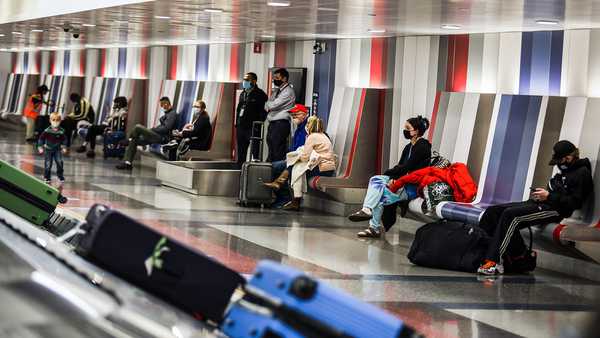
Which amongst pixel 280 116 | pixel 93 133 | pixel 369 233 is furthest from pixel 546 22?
pixel 93 133

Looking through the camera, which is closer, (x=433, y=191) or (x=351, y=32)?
(x=433, y=191)

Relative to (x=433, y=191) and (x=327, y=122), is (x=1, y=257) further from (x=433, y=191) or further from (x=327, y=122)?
(x=327, y=122)

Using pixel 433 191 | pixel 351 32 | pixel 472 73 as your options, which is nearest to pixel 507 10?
pixel 433 191

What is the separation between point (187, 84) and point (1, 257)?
724 inches

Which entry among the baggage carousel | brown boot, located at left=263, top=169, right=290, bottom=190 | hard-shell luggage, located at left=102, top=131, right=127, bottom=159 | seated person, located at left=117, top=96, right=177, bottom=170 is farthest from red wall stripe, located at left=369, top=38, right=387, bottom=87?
hard-shell luggage, located at left=102, top=131, right=127, bottom=159

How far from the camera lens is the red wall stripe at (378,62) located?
16.6m

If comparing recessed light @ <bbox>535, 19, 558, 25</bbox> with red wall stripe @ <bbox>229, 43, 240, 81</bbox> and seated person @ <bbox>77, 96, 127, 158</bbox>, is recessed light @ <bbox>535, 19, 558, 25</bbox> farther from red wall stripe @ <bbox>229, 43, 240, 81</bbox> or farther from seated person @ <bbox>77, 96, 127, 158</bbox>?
seated person @ <bbox>77, 96, 127, 158</bbox>

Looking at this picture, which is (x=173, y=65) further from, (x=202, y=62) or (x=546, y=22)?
(x=546, y=22)

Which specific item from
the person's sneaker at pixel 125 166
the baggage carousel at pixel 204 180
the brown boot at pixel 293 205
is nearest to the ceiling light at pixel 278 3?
the brown boot at pixel 293 205

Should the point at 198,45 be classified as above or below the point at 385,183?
above

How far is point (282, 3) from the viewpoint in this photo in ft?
40.0

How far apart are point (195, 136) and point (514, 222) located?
1095cm

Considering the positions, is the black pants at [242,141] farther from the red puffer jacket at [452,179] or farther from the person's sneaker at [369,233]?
the red puffer jacket at [452,179]

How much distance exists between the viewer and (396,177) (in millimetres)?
13289
